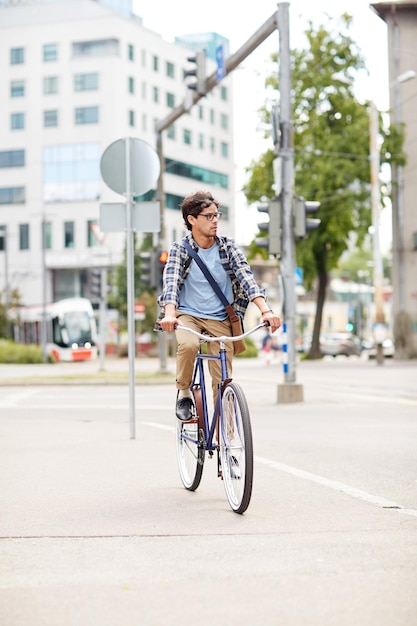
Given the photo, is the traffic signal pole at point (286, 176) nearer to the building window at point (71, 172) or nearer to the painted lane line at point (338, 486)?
the painted lane line at point (338, 486)

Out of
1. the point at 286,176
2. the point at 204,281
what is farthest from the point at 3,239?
the point at 204,281

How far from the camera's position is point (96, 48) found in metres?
82.3

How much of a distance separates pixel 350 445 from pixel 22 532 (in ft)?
17.5

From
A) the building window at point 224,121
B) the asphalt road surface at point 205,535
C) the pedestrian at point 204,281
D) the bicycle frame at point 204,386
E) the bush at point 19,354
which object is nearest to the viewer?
the asphalt road surface at point 205,535

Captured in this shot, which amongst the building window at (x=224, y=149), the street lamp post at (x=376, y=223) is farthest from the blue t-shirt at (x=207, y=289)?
the building window at (x=224, y=149)

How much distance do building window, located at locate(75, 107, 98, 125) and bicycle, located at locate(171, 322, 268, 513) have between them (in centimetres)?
7591

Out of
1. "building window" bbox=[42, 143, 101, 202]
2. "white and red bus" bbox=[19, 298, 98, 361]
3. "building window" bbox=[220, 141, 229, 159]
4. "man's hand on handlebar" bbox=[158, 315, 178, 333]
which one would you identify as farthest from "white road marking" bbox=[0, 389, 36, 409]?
"building window" bbox=[220, 141, 229, 159]

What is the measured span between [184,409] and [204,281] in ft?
2.78

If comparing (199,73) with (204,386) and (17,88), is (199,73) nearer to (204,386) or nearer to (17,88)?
(204,386)

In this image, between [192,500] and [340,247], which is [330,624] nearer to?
[192,500]

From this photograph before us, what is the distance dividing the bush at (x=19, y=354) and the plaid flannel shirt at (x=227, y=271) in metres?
46.4

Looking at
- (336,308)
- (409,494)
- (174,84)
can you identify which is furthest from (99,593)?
(336,308)

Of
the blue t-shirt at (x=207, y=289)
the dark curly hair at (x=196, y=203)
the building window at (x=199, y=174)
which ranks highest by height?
the building window at (x=199, y=174)

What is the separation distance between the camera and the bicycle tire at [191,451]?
7.38m
